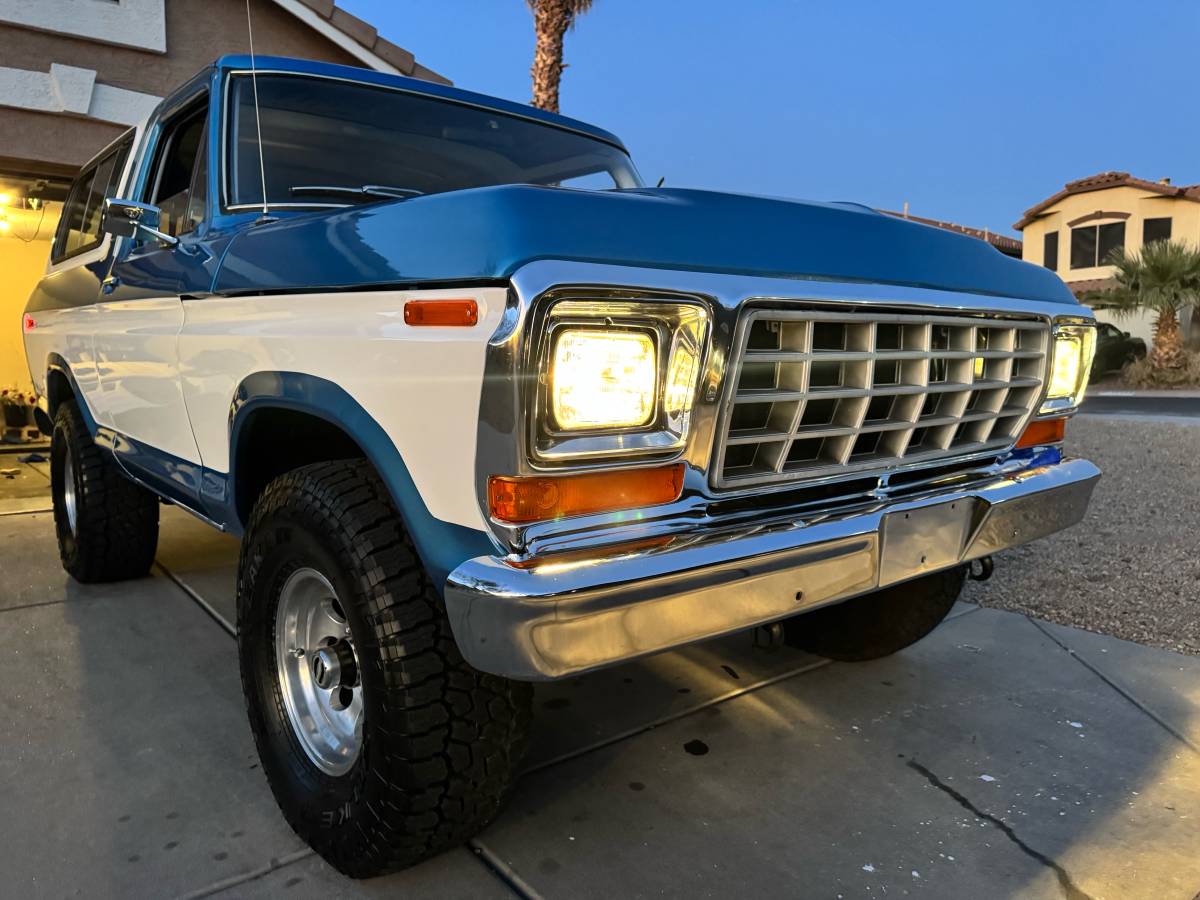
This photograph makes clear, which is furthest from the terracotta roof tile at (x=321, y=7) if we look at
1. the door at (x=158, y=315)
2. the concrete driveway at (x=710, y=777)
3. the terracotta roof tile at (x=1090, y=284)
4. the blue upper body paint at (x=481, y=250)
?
the terracotta roof tile at (x=1090, y=284)

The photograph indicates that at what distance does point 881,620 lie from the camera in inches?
124

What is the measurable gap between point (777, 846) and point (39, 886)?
67.0 inches

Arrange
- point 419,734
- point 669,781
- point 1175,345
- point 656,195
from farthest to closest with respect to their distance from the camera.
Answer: point 1175,345
point 669,781
point 656,195
point 419,734

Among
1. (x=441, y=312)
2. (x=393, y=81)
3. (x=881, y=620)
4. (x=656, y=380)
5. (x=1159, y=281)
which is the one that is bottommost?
(x=881, y=620)

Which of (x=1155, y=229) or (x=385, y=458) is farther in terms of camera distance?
(x=1155, y=229)

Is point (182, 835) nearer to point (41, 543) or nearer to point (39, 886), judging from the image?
point (39, 886)

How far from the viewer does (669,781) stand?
246 cm

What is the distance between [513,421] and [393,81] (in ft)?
6.78

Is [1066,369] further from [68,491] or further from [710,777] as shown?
[68,491]

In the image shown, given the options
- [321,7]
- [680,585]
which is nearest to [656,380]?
[680,585]

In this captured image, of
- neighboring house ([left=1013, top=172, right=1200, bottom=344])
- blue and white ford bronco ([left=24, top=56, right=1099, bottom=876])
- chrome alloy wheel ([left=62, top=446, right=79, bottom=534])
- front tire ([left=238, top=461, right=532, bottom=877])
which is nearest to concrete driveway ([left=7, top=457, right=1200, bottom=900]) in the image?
front tire ([left=238, top=461, right=532, bottom=877])

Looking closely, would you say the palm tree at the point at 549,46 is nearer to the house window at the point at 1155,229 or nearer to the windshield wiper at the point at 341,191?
the windshield wiper at the point at 341,191

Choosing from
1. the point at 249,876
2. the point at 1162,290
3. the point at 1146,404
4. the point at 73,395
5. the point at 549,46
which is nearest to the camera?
the point at 249,876

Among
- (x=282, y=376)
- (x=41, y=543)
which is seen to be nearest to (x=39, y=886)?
(x=282, y=376)
